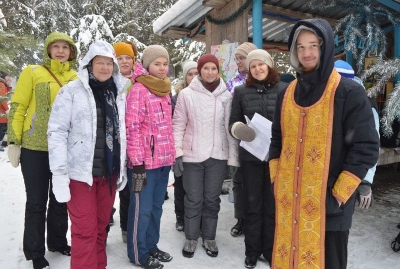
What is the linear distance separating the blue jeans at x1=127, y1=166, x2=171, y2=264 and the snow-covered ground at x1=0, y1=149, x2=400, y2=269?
22 centimetres

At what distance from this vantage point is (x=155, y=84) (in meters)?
3.15

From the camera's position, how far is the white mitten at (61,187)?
2.59m

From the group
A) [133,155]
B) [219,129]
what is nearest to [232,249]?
[219,129]

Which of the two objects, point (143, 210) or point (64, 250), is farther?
point (64, 250)

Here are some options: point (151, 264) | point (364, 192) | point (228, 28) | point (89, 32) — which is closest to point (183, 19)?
point (228, 28)

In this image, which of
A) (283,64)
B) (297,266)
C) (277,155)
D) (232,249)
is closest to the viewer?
(297,266)

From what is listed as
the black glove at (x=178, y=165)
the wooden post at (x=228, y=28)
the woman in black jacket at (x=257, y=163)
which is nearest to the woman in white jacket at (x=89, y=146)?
the black glove at (x=178, y=165)

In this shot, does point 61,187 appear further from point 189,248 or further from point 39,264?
point 189,248

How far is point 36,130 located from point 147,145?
1012 mm

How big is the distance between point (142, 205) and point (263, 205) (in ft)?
3.98

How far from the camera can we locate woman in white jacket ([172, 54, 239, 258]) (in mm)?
3469

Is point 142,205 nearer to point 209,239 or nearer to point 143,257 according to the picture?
point 143,257

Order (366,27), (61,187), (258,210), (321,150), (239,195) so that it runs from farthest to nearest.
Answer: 1. (366,27)
2. (239,195)
3. (258,210)
4. (61,187)
5. (321,150)

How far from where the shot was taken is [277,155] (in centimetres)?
240
